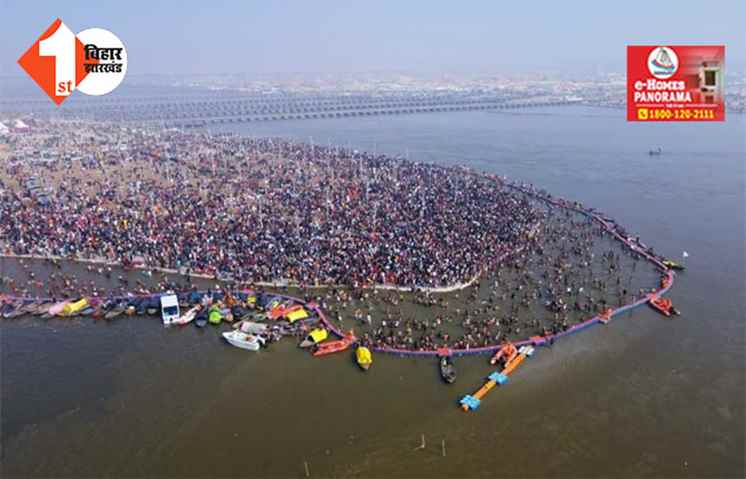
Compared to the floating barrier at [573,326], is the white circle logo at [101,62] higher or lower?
higher

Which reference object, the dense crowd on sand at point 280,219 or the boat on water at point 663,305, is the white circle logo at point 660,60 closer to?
the dense crowd on sand at point 280,219

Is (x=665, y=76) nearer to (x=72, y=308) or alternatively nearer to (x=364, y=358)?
(x=364, y=358)

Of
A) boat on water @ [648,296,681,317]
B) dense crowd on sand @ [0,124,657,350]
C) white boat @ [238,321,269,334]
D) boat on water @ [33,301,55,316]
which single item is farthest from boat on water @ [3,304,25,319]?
boat on water @ [648,296,681,317]

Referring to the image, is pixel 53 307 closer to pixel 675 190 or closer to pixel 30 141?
pixel 675 190

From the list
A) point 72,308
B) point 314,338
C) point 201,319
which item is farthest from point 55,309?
point 314,338

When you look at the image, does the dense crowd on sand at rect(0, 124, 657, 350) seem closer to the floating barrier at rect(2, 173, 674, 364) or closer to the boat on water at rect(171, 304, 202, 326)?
the floating barrier at rect(2, 173, 674, 364)

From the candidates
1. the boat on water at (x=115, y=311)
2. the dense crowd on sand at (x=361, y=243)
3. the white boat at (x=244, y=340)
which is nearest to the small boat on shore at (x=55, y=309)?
the dense crowd on sand at (x=361, y=243)
